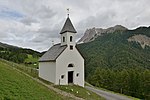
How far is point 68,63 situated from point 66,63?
418 millimetres

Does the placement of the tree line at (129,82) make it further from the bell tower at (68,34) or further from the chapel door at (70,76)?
the bell tower at (68,34)

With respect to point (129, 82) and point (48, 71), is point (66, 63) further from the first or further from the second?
point (129, 82)

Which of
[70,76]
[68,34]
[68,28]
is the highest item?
[68,28]

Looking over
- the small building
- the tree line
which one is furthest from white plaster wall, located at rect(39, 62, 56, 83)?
the tree line

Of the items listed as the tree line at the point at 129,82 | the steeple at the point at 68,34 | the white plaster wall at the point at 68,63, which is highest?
the steeple at the point at 68,34

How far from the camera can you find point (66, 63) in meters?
34.0

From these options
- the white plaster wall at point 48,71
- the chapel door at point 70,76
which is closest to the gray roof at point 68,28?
the white plaster wall at point 48,71

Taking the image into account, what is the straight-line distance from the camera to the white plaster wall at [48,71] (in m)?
33.8

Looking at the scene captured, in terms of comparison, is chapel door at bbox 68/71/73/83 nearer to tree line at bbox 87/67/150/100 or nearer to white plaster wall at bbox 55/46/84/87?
white plaster wall at bbox 55/46/84/87

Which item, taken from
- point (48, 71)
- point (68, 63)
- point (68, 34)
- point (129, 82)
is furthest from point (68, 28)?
point (129, 82)

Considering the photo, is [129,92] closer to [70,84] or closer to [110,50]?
[70,84]

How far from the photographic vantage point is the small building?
3332cm

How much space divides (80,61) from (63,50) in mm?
4004

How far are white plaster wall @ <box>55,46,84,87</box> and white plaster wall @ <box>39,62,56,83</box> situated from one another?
94 cm
